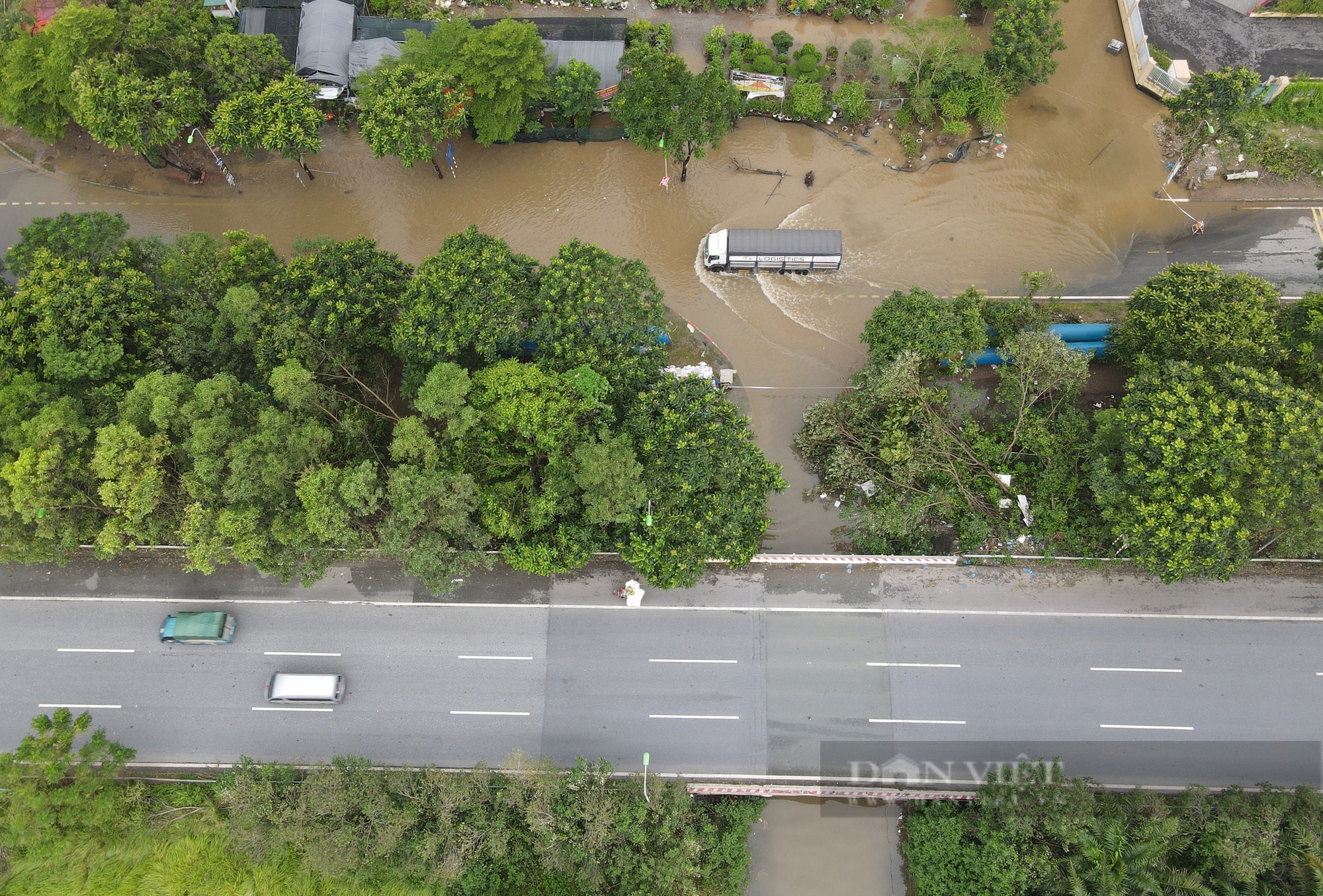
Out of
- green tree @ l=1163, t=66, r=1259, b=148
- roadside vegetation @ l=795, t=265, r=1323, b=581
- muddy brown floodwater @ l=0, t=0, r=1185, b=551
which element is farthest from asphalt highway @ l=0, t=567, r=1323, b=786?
green tree @ l=1163, t=66, r=1259, b=148

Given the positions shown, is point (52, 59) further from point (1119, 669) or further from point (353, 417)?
point (1119, 669)

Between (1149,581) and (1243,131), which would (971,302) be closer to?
(1149,581)

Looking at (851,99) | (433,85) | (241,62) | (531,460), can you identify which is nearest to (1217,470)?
(851,99)

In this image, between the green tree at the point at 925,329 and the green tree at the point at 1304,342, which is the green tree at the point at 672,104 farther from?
the green tree at the point at 1304,342

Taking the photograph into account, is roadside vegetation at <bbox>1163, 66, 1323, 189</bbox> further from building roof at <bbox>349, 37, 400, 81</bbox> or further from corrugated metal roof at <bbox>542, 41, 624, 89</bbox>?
building roof at <bbox>349, 37, 400, 81</bbox>

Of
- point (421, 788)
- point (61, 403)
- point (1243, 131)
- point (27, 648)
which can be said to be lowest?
point (421, 788)

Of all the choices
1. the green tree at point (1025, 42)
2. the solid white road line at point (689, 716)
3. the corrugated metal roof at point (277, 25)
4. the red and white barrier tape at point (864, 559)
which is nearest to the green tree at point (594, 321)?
the red and white barrier tape at point (864, 559)

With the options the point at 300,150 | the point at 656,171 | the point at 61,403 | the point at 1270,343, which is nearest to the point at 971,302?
the point at 1270,343
